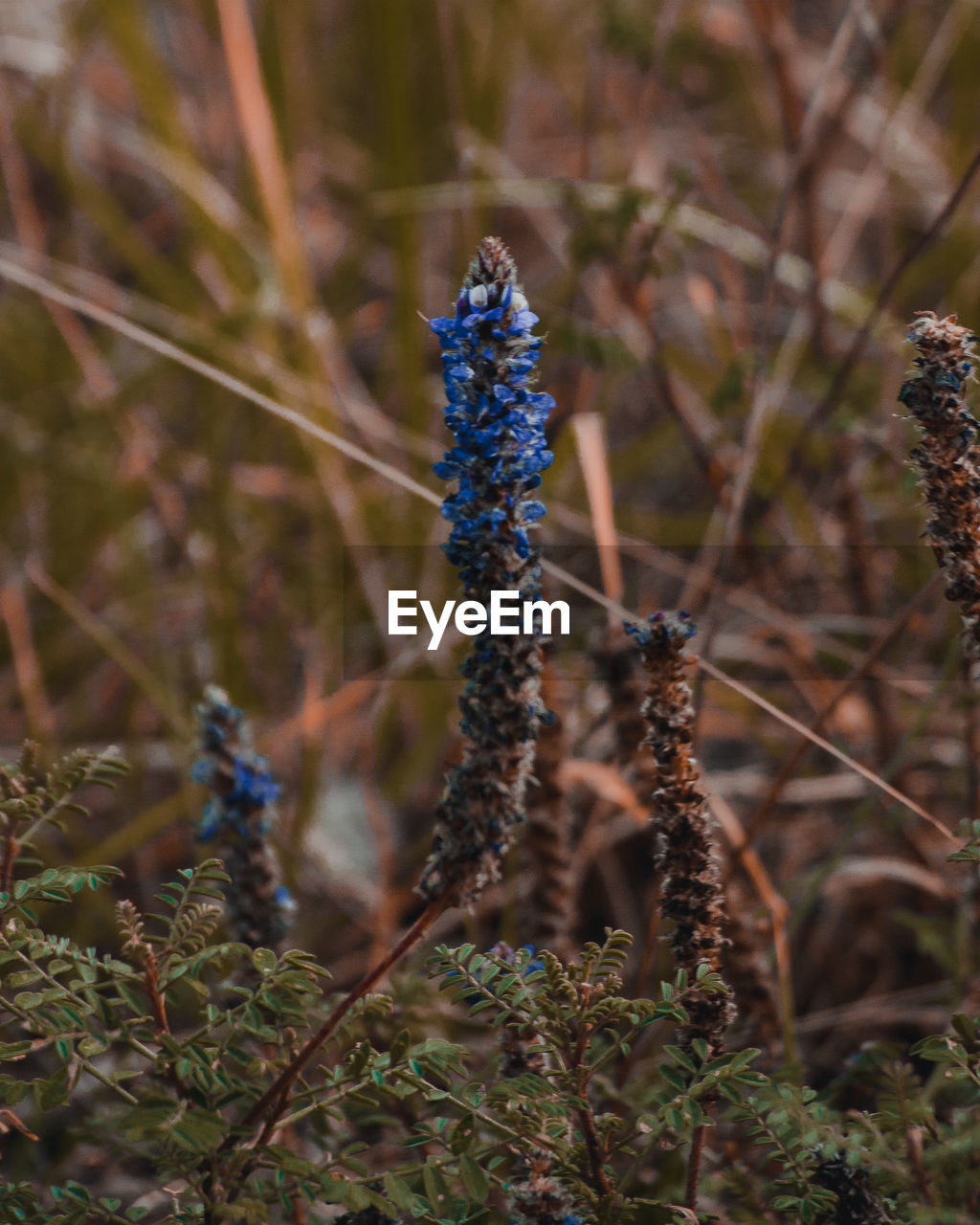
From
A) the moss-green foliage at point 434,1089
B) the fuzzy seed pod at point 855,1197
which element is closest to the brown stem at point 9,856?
the moss-green foliage at point 434,1089

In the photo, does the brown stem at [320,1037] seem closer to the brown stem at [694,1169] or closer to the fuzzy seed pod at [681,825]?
the fuzzy seed pod at [681,825]

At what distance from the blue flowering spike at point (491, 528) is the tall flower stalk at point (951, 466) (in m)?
0.34

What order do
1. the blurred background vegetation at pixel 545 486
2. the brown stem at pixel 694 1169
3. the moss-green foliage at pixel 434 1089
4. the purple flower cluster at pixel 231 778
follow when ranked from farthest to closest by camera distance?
the blurred background vegetation at pixel 545 486 → the purple flower cluster at pixel 231 778 → the brown stem at pixel 694 1169 → the moss-green foliage at pixel 434 1089

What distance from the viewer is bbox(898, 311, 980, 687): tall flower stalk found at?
41.9 inches

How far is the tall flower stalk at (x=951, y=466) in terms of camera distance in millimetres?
1063

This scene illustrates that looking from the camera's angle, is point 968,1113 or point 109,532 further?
point 109,532

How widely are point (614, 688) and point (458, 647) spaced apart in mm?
682

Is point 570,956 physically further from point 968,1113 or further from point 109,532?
point 109,532

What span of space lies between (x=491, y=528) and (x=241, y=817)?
1.96 feet

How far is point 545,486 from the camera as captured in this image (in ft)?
7.41

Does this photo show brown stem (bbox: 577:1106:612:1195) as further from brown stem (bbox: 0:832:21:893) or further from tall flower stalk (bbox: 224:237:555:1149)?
brown stem (bbox: 0:832:21:893)

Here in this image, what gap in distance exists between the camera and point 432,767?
9.23 feet

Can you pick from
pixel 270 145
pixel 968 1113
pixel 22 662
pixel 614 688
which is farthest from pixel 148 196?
pixel 968 1113

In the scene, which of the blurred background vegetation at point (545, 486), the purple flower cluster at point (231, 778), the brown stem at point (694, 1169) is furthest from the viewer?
the blurred background vegetation at point (545, 486)
